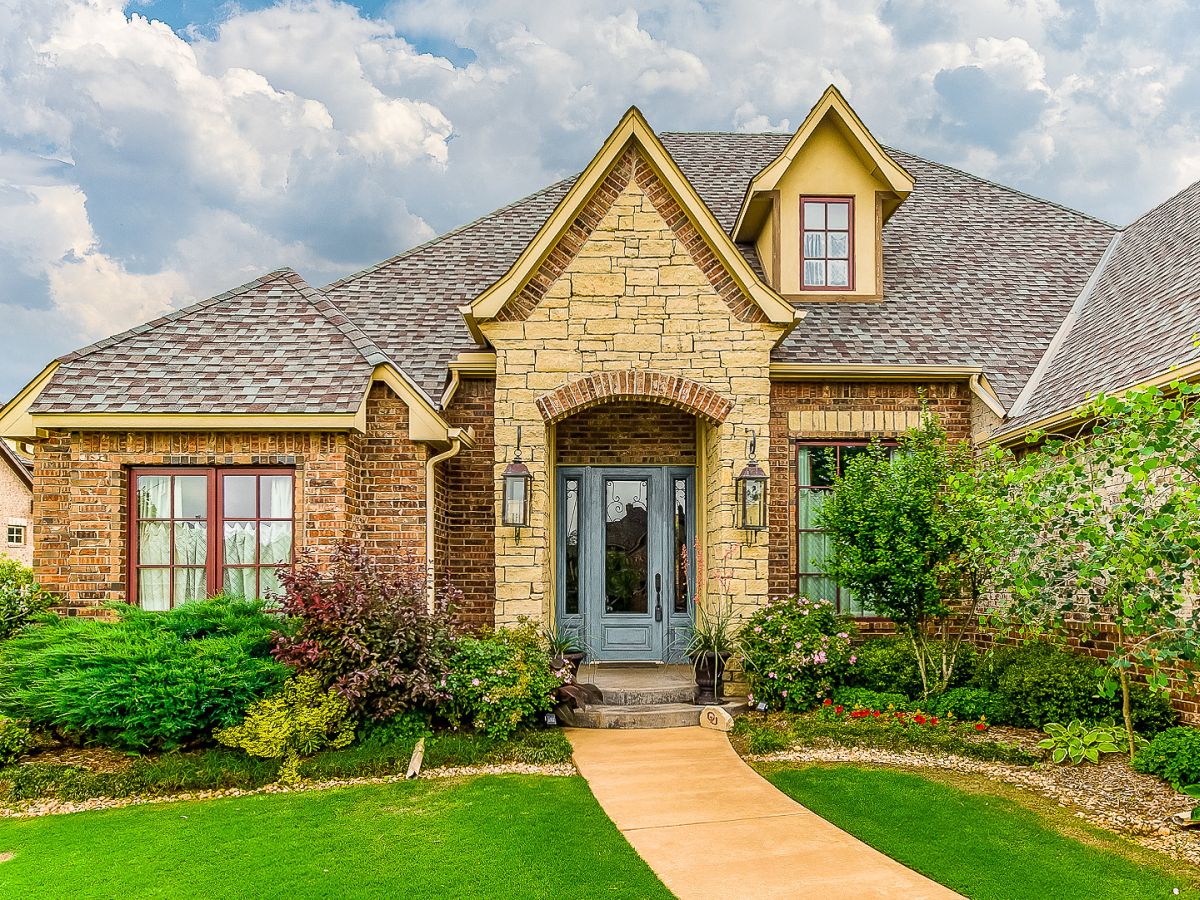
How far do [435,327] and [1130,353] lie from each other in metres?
8.42

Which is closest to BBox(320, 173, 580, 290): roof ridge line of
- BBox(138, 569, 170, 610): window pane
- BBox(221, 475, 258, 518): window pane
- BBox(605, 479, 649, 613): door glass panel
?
BBox(221, 475, 258, 518): window pane

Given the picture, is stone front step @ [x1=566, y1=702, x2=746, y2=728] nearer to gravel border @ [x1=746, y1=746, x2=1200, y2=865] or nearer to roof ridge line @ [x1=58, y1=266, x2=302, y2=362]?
gravel border @ [x1=746, y1=746, x2=1200, y2=865]

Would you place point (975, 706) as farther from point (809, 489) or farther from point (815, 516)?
point (809, 489)

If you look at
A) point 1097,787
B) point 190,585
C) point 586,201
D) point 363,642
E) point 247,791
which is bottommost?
point 247,791

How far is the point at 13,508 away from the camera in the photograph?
26.8 meters

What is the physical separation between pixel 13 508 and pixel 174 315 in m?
21.1

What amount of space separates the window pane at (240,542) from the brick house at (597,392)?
34 mm

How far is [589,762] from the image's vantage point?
786cm

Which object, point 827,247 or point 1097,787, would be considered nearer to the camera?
point 1097,787

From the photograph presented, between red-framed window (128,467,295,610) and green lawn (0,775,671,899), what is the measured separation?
2989mm

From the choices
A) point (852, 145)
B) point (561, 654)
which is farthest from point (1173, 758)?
point (852, 145)

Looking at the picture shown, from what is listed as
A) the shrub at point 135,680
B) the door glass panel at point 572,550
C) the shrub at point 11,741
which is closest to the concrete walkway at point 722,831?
the shrub at point 135,680

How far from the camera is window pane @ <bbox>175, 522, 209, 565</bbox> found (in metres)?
9.44

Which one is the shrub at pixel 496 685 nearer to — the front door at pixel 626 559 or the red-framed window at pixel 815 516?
the front door at pixel 626 559
